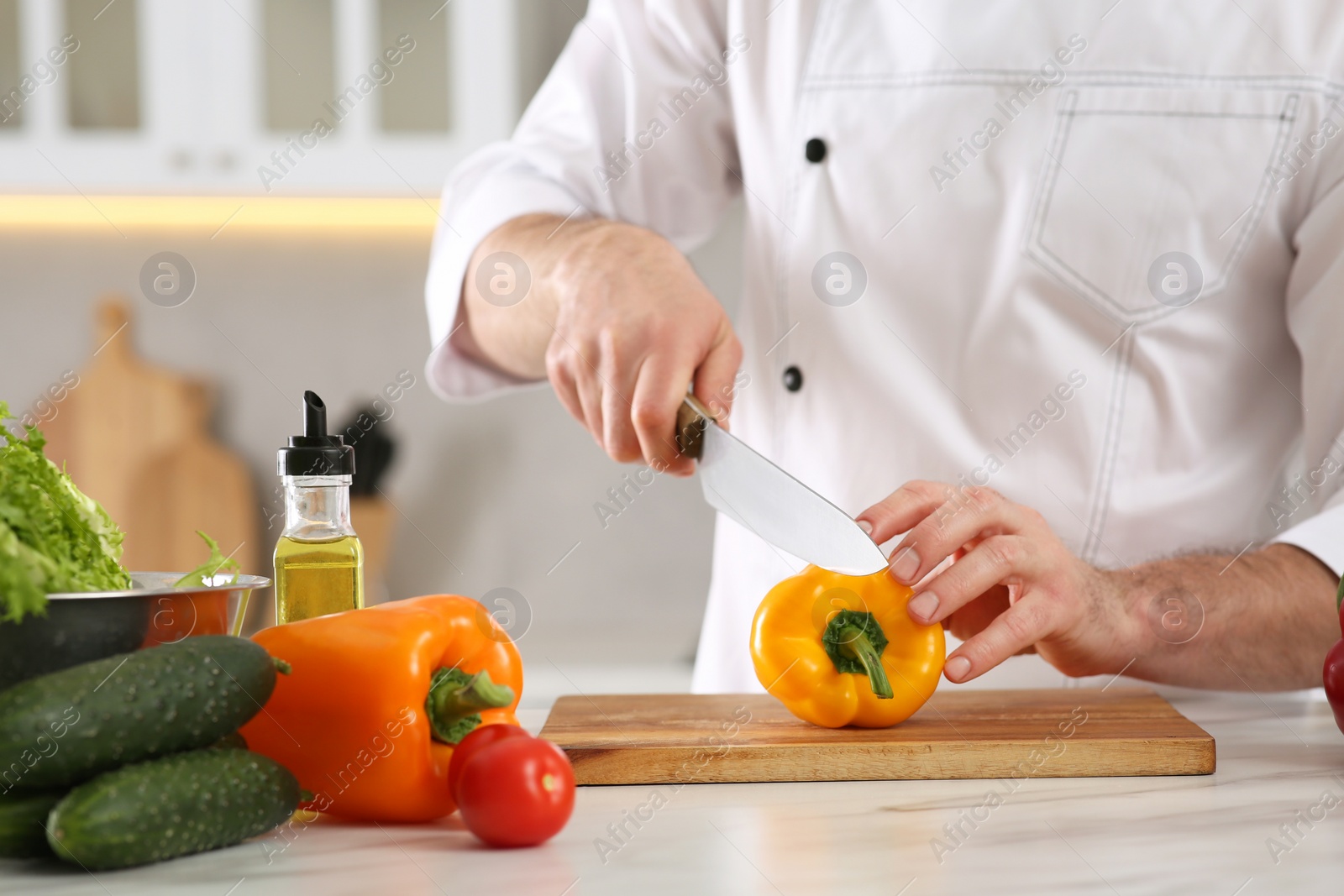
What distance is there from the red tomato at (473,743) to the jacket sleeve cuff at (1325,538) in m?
0.68

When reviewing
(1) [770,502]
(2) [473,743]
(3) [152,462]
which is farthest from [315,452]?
(3) [152,462]

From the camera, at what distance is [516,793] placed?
0.56m

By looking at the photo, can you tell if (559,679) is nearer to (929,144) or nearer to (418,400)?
(418,400)

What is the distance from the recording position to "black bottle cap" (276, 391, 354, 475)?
2.22 feet

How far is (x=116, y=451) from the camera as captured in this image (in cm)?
222

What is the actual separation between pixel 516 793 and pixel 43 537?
0.25 m

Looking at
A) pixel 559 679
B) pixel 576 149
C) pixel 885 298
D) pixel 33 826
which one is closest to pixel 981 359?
pixel 885 298

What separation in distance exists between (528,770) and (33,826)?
221 millimetres

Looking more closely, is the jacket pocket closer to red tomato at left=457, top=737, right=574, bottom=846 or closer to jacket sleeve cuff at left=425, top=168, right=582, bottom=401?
jacket sleeve cuff at left=425, top=168, right=582, bottom=401

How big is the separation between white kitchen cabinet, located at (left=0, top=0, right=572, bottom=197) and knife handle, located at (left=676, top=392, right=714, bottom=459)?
4.41ft

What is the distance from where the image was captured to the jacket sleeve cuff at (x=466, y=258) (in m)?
1.15

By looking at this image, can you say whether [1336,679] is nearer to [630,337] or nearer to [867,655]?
[867,655]

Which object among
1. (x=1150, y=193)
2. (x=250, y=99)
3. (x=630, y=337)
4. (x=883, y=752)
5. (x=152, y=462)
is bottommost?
(x=152, y=462)

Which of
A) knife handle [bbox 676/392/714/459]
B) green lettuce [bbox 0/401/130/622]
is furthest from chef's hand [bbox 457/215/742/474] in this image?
green lettuce [bbox 0/401/130/622]
